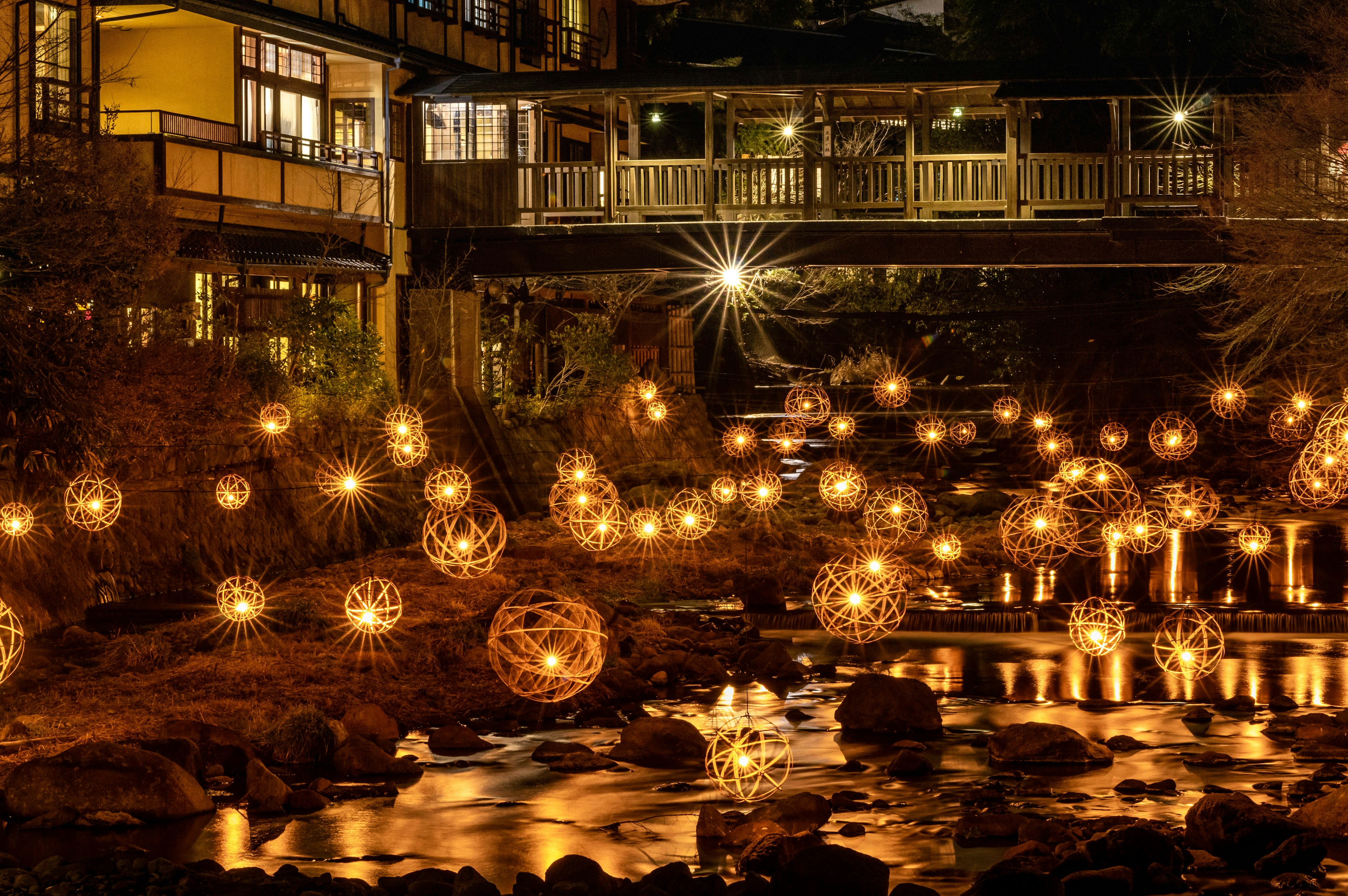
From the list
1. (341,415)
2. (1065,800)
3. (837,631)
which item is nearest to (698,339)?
(341,415)

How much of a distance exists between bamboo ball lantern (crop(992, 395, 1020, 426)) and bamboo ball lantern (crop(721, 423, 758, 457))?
6139mm

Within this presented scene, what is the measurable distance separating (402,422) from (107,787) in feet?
44.6

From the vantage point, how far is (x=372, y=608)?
17.2 meters

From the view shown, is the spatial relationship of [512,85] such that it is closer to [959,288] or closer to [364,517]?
[364,517]

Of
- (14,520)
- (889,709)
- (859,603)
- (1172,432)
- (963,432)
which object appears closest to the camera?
(889,709)

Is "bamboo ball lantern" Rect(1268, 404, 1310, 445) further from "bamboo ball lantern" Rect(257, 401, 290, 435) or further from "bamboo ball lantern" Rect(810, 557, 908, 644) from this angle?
"bamboo ball lantern" Rect(257, 401, 290, 435)

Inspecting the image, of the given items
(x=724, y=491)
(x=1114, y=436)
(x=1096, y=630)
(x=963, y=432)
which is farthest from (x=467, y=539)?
(x=963, y=432)

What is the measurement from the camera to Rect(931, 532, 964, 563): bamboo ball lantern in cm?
2450

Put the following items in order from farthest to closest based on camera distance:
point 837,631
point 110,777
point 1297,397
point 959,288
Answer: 1. point 959,288
2. point 1297,397
3. point 837,631
4. point 110,777

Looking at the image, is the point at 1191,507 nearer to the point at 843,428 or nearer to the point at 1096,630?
the point at 843,428

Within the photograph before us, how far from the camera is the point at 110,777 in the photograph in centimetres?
1221

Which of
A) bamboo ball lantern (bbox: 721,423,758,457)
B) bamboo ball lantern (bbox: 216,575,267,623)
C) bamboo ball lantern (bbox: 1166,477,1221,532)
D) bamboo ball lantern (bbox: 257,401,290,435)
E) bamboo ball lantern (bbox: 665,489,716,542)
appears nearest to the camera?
bamboo ball lantern (bbox: 216,575,267,623)

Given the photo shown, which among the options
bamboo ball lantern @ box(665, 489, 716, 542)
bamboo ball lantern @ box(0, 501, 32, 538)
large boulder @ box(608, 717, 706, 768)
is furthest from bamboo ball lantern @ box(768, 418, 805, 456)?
large boulder @ box(608, 717, 706, 768)

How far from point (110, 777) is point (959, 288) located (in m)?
31.2
